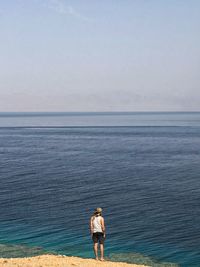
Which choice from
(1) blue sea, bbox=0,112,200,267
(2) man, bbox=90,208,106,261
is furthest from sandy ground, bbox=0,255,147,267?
(1) blue sea, bbox=0,112,200,267

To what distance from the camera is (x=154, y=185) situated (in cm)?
5691

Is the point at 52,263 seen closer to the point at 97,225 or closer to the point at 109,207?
the point at 97,225

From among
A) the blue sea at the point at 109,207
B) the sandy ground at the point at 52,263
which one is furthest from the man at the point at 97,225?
the blue sea at the point at 109,207

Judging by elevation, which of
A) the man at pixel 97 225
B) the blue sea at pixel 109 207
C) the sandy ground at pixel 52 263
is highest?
the blue sea at pixel 109 207

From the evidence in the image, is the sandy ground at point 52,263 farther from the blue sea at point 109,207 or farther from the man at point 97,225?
the blue sea at point 109,207

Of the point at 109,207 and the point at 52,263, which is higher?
the point at 109,207

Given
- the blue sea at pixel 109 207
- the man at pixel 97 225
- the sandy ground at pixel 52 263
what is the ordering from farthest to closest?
the blue sea at pixel 109 207, the man at pixel 97 225, the sandy ground at pixel 52 263

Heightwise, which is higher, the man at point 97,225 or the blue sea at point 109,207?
the blue sea at point 109,207

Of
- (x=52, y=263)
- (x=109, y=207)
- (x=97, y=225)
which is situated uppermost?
(x=109, y=207)

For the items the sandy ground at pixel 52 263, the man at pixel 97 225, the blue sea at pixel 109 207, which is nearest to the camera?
the sandy ground at pixel 52 263

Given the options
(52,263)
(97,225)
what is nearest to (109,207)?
(97,225)

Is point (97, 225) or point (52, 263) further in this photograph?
point (97, 225)

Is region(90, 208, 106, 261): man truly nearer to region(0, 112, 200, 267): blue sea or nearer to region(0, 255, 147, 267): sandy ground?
region(0, 255, 147, 267): sandy ground

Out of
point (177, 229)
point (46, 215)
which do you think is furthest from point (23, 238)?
point (177, 229)
